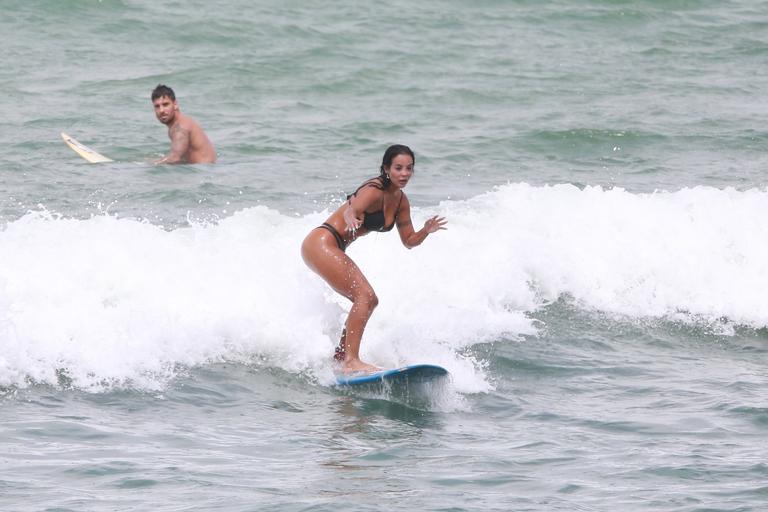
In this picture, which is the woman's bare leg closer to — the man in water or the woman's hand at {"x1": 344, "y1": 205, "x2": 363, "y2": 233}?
the woman's hand at {"x1": 344, "y1": 205, "x2": 363, "y2": 233}

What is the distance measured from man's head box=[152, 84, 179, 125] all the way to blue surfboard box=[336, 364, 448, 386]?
21.8 feet

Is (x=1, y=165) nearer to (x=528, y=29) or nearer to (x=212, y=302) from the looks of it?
(x=212, y=302)

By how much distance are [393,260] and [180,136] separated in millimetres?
4070

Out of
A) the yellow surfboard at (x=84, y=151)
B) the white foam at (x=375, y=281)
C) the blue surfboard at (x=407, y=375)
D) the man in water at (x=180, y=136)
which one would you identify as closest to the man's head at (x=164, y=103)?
the man in water at (x=180, y=136)

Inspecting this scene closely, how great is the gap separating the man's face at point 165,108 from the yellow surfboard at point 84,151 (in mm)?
710

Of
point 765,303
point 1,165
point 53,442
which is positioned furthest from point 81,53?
point 53,442

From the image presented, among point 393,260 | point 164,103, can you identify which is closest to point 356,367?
point 393,260

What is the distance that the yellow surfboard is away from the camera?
13633 millimetres

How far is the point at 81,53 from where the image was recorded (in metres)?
17.5

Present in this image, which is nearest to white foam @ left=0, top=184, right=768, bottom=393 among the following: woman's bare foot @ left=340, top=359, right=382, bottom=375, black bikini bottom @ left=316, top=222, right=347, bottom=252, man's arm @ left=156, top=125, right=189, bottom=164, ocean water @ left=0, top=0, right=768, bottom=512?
ocean water @ left=0, top=0, right=768, bottom=512

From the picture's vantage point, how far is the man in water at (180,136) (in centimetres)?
1379

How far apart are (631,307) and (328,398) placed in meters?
3.56

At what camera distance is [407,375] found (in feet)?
25.7

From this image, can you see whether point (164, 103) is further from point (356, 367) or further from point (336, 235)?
point (356, 367)
